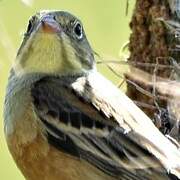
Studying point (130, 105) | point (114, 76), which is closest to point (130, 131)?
point (130, 105)

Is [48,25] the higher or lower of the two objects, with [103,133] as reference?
higher

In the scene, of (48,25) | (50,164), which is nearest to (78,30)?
(48,25)

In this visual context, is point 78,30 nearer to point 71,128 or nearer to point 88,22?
point 71,128

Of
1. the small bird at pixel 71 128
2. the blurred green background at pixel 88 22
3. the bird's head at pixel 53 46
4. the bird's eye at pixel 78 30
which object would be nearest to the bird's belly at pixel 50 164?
the small bird at pixel 71 128

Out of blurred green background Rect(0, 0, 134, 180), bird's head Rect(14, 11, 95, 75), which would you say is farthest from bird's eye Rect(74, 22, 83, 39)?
blurred green background Rect(0, 0, 134, 180)

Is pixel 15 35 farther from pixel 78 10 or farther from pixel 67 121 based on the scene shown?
pixel 67 121

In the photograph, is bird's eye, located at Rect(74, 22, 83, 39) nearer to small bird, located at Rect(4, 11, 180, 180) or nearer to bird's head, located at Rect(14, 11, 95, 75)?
bird's head, located at Rect(14, 11, 95, 75)
